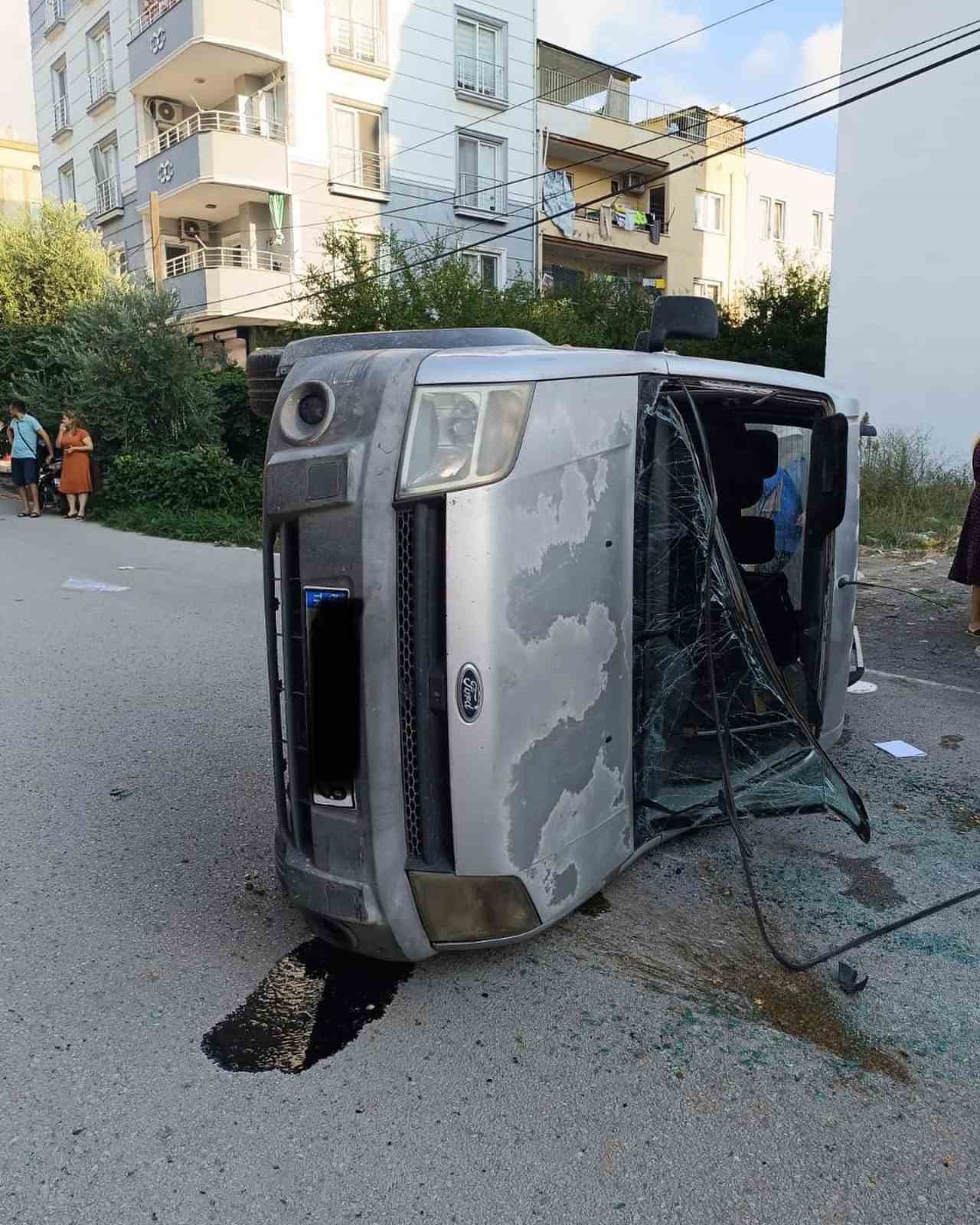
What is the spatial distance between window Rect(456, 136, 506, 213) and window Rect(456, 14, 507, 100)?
1.26m

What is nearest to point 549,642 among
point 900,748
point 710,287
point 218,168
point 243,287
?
point 900,748

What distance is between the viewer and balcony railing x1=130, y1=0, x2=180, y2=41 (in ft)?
73.9

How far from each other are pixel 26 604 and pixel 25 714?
347 cm

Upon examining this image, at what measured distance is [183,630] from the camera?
739 centimetres

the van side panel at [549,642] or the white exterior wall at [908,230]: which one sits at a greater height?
the white exterior wall at [908,230]

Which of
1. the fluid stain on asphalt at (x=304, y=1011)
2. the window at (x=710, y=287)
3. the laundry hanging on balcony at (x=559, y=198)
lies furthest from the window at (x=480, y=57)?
the fluid stain on asphalt at (x=304, y=1011)

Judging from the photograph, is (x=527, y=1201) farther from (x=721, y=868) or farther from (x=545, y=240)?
(x=545, y=240)

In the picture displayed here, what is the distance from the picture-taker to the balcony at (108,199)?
26.5 meters

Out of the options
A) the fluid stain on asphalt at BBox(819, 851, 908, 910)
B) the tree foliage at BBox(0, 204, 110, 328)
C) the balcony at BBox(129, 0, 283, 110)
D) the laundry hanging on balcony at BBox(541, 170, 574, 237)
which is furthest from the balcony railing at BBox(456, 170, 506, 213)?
the fluid stain on asphalt at BBox(819, 851, 908, 910)

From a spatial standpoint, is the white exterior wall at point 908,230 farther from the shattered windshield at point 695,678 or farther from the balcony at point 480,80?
the shattered windshield at point 695,678

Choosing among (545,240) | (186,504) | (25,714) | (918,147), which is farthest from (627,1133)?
(545,240)

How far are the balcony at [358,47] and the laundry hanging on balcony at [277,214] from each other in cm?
365

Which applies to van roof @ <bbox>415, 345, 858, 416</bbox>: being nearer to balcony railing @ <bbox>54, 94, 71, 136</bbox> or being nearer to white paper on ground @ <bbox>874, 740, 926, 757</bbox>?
white paper on ground @ <bbox>874, 740, 926, 757</bbox>

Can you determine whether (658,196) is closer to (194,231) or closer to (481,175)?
(481,175)
